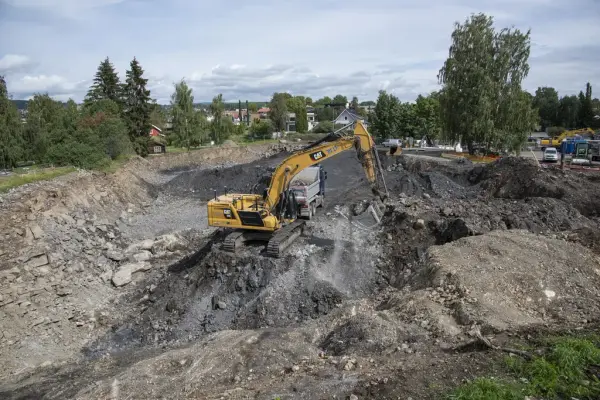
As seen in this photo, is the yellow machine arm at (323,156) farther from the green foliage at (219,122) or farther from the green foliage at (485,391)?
the green foliage at (219,122)

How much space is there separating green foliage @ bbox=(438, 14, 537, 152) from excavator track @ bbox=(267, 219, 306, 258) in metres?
22.4

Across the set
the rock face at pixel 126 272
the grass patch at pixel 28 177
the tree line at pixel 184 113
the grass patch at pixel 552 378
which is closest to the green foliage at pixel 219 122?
the tree line at pixel 184 113

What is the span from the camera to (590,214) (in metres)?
17.2

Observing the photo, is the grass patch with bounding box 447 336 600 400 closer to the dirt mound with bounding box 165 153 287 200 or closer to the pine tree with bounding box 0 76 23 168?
the dirt mound with bounding box 165 153 287 200

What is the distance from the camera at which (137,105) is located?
38188 millimetres

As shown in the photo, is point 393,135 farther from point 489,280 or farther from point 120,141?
point 489,280

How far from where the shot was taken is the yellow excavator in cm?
1271

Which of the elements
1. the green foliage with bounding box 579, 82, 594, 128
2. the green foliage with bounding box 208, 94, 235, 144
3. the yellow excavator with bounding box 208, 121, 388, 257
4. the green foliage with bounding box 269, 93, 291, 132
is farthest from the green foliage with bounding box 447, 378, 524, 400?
the green foliage with bounding box 579, 82, 594, 128

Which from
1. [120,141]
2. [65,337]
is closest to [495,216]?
[65,337]

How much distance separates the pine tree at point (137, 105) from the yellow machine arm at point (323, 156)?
28.1 meters

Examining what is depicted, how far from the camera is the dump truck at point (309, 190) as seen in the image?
15.8 meters

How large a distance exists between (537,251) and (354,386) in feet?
23.0

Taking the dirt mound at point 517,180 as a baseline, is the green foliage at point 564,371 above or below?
below

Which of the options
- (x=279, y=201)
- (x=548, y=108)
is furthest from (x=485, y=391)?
(x=548, y=108)
